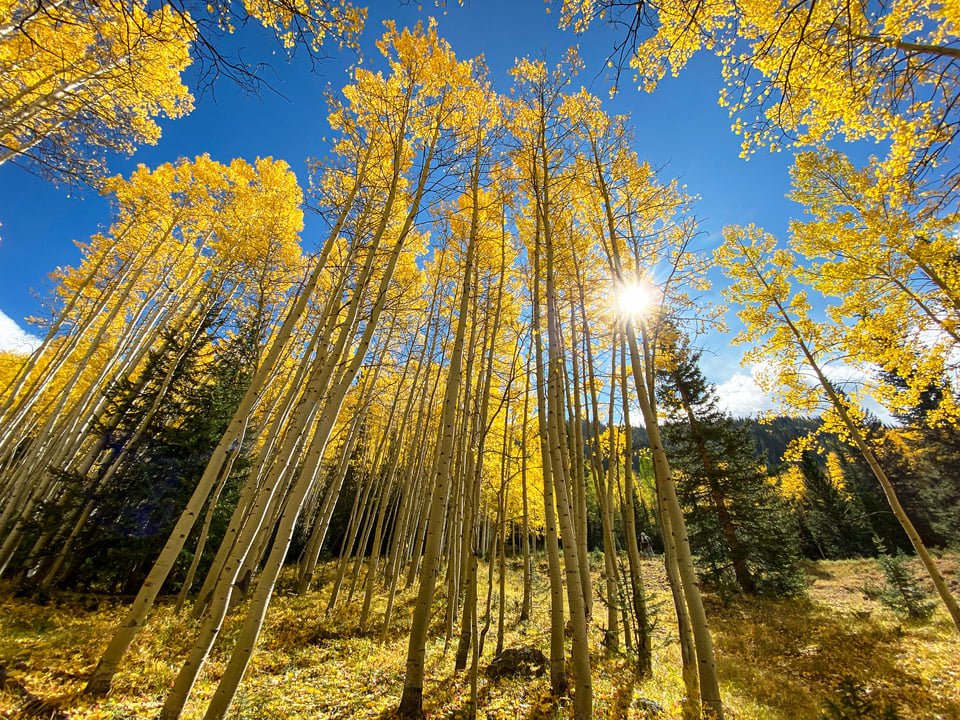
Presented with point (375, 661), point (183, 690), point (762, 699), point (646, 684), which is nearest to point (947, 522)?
point (762, 699)

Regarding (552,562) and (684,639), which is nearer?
(552,562)

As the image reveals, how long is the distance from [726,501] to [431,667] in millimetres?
11889

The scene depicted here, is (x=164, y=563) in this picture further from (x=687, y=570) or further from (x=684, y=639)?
(x=684, y=639)

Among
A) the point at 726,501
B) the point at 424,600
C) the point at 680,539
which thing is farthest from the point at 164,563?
the point at 726,501

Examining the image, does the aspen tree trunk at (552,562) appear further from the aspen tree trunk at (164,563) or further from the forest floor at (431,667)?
the aspen tree trunk at (164,563)

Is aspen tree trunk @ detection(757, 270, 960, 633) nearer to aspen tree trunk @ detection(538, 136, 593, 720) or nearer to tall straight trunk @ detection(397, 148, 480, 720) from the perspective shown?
aspen tree trunk @ detection(538, 136, 593, 720)

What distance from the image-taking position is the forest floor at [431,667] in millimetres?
3844

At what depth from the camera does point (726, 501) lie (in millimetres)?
12422

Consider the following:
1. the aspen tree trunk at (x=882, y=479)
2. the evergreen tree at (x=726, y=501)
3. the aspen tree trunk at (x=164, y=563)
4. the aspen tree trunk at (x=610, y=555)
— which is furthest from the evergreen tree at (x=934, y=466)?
the aspen tree trunk at (x=164, y=563)

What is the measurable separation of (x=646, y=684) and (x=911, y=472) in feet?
92.0

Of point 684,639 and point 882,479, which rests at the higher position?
point 882,479

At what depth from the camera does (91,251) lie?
9750 mm

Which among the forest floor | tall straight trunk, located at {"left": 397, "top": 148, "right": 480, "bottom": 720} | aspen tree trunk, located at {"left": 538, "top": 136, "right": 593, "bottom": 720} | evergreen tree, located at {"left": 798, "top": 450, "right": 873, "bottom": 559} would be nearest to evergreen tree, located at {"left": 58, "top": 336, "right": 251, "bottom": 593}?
the forest floor

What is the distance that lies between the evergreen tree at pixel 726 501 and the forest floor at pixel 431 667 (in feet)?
5.84
